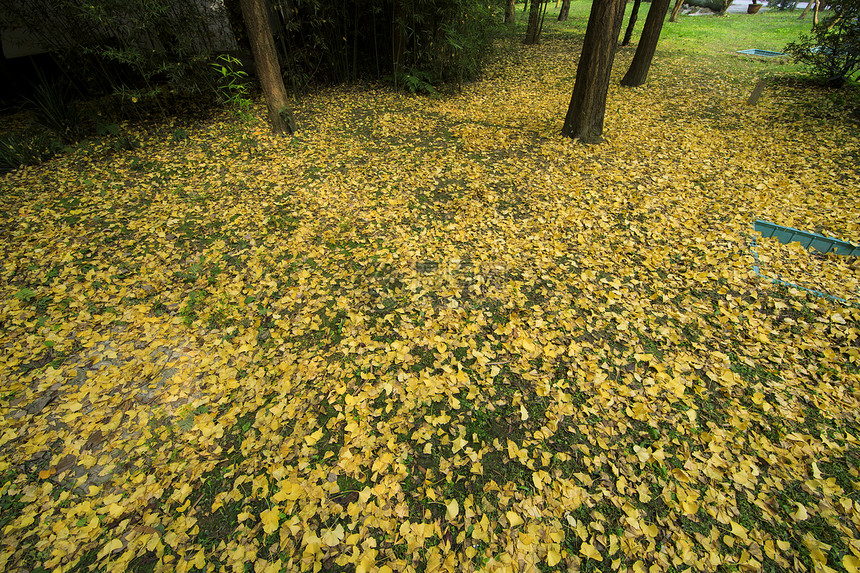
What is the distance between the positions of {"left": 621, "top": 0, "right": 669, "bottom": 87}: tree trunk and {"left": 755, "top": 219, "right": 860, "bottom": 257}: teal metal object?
660 centimetres

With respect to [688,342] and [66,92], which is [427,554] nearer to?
[688,342]

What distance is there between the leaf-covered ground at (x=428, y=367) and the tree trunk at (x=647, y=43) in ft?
14.6

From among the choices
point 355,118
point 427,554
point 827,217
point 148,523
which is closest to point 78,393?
point 148,523

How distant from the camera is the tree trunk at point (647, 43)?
8531 millimetres

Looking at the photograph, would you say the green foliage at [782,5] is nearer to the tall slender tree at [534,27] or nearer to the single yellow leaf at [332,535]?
the tall slender tree at [534,27]

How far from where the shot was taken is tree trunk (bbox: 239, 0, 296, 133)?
224 inches

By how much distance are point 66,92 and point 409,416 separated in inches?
357

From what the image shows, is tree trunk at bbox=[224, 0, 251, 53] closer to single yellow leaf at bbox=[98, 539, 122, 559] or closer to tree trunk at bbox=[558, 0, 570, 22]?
single yellow leaf at bbox=[98, 539, 122, 559]

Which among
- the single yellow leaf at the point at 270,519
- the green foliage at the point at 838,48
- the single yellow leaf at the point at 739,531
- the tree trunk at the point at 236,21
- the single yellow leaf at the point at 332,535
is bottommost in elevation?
the single yellow leaf at the point at 332,535

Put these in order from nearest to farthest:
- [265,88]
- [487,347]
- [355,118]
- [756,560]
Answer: [756,560]
[487,347]
[265,88]
[355,118]

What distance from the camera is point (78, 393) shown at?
291 cm

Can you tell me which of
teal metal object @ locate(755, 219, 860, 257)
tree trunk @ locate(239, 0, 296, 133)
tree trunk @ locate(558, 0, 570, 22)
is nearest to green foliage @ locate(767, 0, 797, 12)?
tree trunk @ locate(558, 0, 570, 22)

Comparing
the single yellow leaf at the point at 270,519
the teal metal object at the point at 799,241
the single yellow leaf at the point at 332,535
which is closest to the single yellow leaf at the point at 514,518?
the single yellow leaf at the point at 332,535

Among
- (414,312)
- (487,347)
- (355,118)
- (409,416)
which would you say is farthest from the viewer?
(355,118)
